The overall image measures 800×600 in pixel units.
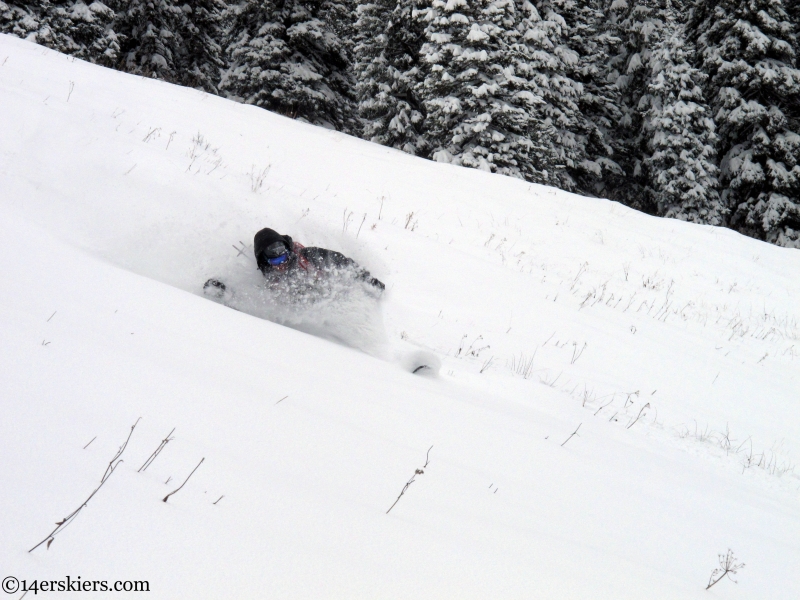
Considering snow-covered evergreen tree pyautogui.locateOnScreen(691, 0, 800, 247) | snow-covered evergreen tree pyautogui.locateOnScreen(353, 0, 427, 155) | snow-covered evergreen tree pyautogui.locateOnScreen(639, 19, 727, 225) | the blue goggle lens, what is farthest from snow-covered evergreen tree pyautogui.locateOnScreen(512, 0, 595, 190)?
the blue goggle lens

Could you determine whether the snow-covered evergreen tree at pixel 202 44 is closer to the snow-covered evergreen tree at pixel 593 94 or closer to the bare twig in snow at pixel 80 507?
the snow-covered evergreen tree at pixel 593 94

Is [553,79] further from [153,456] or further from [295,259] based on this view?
[153,456]

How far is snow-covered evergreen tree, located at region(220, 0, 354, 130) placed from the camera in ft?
64.0

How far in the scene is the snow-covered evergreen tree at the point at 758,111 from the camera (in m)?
19.1

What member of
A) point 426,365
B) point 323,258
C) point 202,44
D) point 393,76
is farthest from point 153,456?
point 202,44

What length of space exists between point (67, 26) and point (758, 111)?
76.6 feet

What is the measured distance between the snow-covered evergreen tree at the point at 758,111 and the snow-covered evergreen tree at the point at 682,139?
735 mm

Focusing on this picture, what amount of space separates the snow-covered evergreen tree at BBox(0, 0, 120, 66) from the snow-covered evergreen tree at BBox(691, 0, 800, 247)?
70.2 feet

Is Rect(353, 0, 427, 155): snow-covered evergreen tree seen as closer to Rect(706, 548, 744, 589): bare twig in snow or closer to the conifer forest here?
the conifer forest

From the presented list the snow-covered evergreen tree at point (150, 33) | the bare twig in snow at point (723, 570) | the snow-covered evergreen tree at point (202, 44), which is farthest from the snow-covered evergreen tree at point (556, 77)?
the bare twig in snow at point (723, 570)

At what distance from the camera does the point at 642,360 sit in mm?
5746

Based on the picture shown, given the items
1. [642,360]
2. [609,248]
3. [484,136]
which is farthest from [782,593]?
[484,136]

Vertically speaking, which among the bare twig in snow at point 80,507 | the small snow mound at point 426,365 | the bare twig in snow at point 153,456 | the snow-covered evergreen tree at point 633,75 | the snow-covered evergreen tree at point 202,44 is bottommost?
the snow-covered evergreen tree at point 202,44

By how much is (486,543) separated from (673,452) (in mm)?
2897
